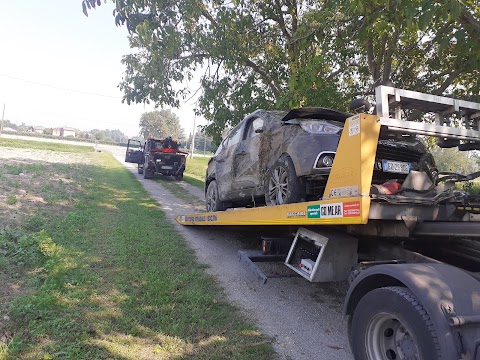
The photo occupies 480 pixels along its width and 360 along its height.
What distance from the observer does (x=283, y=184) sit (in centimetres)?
496

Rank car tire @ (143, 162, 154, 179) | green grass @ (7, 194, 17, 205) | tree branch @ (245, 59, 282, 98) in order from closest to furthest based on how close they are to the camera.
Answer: green grass @ (7, 194, 17, 205) < tree branch @ (245, 59, 282, 98) < car tire @ (143, 162, 154, 179)

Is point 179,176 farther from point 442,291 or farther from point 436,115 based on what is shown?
point 442,291

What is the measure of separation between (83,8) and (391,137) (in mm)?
4758

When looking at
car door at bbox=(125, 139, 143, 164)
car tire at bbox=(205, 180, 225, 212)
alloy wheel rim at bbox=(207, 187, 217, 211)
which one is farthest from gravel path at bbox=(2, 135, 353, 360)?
car door at bbox=(125, 139, 143, 164)

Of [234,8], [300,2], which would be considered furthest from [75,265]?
[300,2]

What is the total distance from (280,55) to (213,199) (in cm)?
657

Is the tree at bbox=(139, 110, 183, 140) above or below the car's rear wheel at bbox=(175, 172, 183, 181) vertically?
above

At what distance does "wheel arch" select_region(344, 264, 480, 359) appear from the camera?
2152 millimetres

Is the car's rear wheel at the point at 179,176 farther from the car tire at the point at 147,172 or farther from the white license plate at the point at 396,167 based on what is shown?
the white license plate at the point at 396,167

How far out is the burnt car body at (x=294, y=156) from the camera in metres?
3.94

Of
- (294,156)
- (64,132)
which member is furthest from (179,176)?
(64,132)

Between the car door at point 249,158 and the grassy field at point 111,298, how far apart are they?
1421 mm

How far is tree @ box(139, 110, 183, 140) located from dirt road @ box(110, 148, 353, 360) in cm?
8213

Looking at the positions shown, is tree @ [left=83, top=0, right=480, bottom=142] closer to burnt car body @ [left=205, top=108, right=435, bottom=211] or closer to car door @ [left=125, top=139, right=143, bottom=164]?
burnt car body @ [left=205, top=108, right=435, bottom=211]
